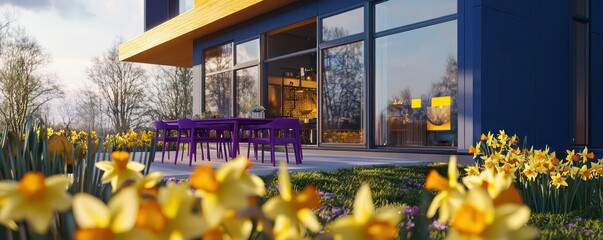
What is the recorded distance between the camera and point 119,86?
1866cm

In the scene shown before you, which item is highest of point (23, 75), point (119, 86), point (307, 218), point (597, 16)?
point (597, 16)

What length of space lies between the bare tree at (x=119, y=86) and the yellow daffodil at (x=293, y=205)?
18887 mm

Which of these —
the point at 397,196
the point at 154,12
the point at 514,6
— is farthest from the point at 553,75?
the point at 154,12

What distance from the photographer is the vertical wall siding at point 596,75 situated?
7602mm

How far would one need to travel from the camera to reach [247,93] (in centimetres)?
1077

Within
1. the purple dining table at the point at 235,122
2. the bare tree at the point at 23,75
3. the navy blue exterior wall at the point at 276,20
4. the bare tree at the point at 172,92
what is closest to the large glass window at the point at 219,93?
the navy blue exterior wall at the point at 276,20

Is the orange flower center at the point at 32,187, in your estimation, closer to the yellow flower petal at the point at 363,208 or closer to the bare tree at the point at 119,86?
the yellow flower petal at the point at 363,208

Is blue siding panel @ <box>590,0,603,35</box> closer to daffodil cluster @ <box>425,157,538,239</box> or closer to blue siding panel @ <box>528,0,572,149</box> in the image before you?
blue siding panel @ <box>528,0,572,149</box>

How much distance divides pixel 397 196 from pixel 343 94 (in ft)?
15.6

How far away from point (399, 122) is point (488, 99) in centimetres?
142

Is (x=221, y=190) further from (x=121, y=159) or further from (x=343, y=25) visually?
(x=343, y=25)

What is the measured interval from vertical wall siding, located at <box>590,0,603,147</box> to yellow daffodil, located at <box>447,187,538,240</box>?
8.39 meters

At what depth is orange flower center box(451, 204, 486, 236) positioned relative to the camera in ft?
1.31

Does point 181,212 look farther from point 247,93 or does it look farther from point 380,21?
point 247,93
